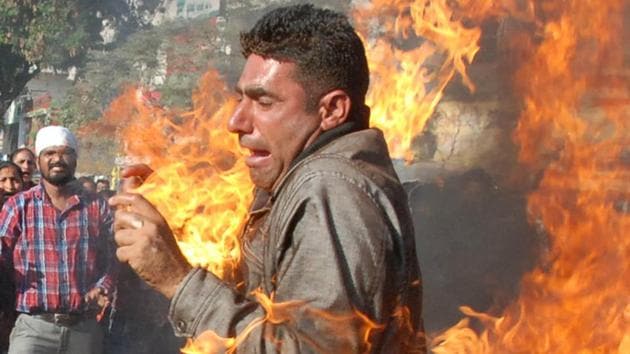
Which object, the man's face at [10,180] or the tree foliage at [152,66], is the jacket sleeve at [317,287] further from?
the tree foliage at [152,66]

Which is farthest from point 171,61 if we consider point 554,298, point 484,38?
point 554,298

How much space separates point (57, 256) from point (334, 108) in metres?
4.95

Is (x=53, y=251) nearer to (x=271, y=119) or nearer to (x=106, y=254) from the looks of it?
(x=106, y=254)

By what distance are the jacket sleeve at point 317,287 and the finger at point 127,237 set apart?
0.17 meters

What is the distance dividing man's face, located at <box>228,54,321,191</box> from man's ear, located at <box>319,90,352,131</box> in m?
0.02

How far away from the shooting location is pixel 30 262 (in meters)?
6.79

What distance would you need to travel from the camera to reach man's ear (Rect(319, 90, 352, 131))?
91.2 inches

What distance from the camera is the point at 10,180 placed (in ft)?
27.4

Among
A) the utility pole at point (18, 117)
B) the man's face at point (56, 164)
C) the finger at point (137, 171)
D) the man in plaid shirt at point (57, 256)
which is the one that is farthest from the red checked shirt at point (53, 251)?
the utility pole at point (18, 117)

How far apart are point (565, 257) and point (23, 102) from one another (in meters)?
25.3

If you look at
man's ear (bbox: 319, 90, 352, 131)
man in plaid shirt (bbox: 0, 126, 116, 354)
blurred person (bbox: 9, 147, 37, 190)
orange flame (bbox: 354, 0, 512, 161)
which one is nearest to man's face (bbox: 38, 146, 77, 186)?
man in plaid shirt (bbox: 0, 126, 116, 354)

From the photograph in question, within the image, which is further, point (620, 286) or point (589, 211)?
point (589, 211)

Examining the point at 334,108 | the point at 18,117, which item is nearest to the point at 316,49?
the point at 334,108

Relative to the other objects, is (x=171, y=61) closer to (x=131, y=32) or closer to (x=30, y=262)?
(x=131, y=32)
